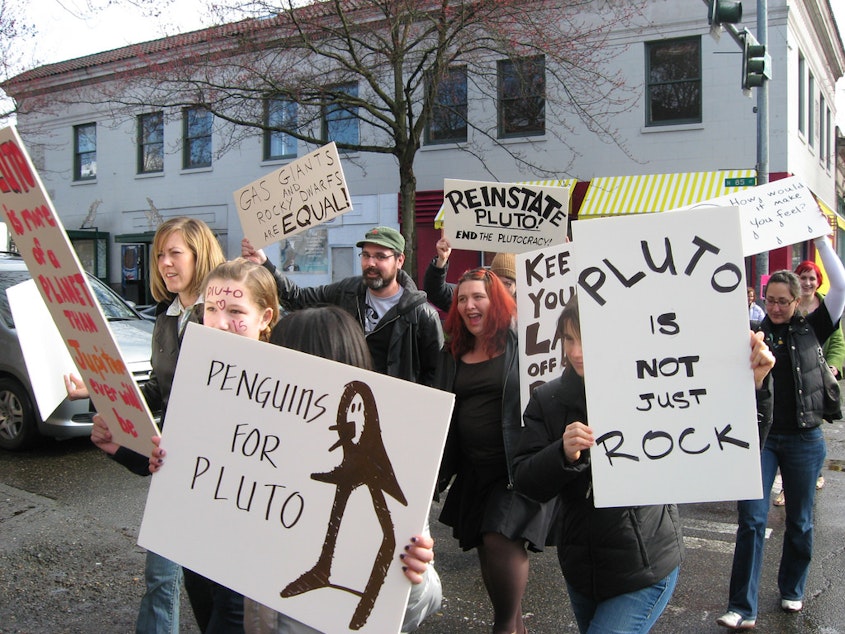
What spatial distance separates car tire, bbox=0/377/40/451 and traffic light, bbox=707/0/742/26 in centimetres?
842

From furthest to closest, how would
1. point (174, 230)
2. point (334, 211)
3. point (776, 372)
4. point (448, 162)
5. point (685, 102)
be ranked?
point (448, 162)
point (685, 102)
point (334, 211)
point (776, 372)
point (174, 230)

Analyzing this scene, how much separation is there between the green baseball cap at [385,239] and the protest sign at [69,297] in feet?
6.92

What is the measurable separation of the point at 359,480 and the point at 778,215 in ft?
12.6

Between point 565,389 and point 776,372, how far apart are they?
195 centimetres

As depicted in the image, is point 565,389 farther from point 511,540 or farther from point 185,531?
point 185,531

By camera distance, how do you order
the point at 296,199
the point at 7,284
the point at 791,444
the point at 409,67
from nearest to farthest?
the point at 791,444 → the point at 296,199 → the point at 7,284 → the point at 409,67

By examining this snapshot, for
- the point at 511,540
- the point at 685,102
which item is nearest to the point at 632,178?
the point at 685,102

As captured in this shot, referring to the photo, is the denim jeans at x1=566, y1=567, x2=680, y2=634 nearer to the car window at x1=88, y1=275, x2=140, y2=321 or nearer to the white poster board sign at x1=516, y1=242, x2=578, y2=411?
the white poster board sign at x1=516, y1=242, x2=578, y2=411

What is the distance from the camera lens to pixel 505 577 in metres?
3.22

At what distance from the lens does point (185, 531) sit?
2.04m

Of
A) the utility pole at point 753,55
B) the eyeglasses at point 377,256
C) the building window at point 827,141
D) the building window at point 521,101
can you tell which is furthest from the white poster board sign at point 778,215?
the building window at point 827,141

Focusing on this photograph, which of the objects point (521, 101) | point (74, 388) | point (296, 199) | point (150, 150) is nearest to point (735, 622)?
point (74, 388)

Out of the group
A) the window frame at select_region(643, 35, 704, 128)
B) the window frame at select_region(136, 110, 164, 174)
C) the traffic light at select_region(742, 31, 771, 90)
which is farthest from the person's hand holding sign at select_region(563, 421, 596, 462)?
the window frame at select_region(136, 110, 164, 174)

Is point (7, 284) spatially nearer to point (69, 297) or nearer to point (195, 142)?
point (69, 297)
